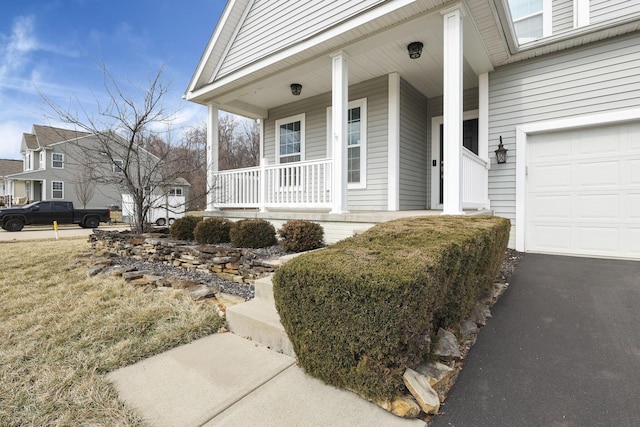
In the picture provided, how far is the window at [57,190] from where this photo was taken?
69.9ft

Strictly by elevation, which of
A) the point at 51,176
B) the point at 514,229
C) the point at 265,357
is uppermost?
the point at 51,176

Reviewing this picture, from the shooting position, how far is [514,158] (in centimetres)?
527

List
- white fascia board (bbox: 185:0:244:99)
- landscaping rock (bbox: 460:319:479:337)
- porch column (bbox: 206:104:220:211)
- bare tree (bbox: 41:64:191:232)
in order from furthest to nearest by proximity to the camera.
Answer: porch column (bbox: 206:104:220:211) → white fascia board (bbox: 185:0:244:99) → bare tree (bbox: 41:64:191:232) → landscaping rock (bbox: 460:319:479:337)

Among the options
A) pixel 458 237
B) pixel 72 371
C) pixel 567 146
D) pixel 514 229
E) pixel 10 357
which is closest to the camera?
pixel 72 371

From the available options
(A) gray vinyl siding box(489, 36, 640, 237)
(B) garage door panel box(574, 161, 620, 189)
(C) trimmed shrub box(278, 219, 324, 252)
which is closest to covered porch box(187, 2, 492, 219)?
(A) gray vinyl siding box(489, 36, 640, 237)

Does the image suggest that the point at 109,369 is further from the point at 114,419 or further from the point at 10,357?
the point at 10,357

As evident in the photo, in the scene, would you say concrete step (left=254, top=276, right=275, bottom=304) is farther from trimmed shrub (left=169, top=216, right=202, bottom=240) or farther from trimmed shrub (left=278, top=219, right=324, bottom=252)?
trimmed shrub (left=169, top=216, right=202, bottom=240)

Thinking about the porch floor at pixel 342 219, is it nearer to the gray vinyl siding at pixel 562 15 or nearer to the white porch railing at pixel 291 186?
the white porch railing at pixel 291 186

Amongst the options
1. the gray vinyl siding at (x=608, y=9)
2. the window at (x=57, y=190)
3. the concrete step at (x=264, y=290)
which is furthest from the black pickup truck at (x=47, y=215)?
the gray vinyl siding at (x=608, y=9)

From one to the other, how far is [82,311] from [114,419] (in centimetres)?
185

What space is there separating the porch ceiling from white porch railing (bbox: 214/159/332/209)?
1.70 meters

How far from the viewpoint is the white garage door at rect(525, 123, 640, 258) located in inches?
175

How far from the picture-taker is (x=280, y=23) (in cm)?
555

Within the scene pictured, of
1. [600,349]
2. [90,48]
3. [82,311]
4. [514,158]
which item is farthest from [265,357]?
[90,48]
